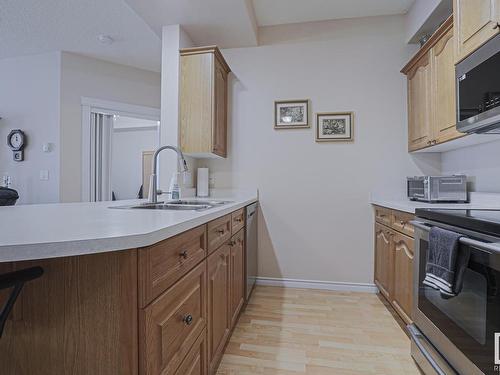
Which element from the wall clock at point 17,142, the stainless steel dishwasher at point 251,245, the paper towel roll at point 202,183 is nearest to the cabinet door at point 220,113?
the paper towel roll at point 202,183

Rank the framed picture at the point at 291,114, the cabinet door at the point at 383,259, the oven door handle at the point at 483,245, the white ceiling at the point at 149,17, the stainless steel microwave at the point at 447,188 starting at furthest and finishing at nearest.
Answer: the framed picture at the point at 291,114
the white ceiling at the point at 149,17
the cabinet door at the point at 383,259
the stainless steel microwave at the point at 447,188
the oven door handle at the point at 483,245

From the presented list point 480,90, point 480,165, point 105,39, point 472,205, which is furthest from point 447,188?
point 105,39

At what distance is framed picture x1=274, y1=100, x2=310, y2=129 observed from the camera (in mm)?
2684

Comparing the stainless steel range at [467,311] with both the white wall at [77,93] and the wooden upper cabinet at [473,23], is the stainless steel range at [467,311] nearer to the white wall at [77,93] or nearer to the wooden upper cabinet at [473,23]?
the wooden upper cabinet at [473,23]

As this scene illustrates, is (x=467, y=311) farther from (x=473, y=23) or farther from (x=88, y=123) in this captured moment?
(x=88, y=123)

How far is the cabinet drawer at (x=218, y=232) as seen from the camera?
4.29ft

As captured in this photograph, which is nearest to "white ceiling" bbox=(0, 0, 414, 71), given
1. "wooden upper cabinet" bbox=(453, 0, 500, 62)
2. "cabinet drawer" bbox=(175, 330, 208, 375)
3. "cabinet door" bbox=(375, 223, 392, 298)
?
"wooden upper cabinet" bbox=(453, 0, 500, 62)

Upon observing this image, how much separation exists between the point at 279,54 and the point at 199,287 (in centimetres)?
246

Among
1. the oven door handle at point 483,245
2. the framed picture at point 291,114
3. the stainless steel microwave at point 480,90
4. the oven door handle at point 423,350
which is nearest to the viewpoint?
the oven door handle at point 483,245

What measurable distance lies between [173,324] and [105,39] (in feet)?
10.5

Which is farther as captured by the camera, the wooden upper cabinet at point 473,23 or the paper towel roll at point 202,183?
the paper towel roll at point 202,183

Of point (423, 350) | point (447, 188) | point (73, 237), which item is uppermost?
point (447, 188)

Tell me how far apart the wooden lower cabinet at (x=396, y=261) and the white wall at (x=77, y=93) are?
3.42 metres

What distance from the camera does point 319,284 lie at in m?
2.65
